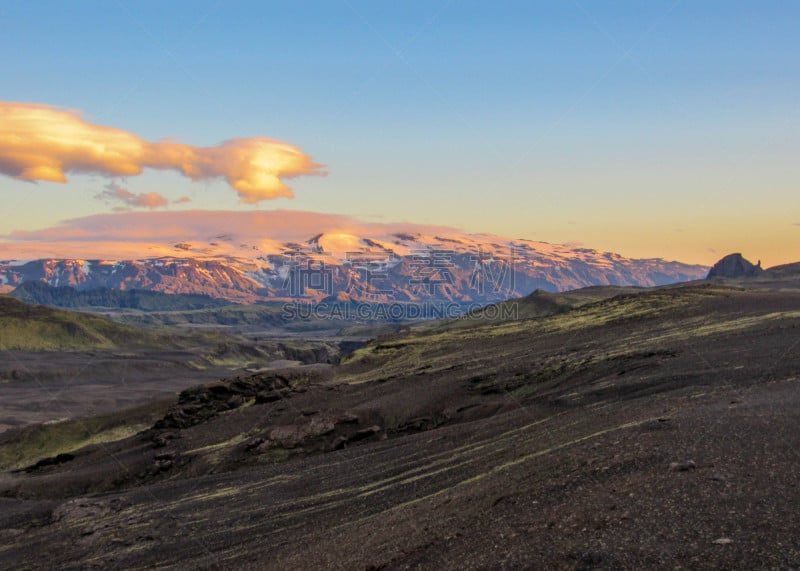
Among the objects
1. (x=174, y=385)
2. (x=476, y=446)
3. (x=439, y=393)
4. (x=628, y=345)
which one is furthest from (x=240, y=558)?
(x=174, y=385)

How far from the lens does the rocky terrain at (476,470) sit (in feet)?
57.8

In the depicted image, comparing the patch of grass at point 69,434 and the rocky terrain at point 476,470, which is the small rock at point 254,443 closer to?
the rocky terrain at point 476,470

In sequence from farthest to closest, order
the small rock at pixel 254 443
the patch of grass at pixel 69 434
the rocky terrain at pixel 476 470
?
the patch of grass at pixel 69 434 < the small rock at pixel 254 443 < the rocky terrain at pixel 476 470

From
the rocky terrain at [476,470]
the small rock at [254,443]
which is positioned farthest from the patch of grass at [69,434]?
A: the small rock at [254,443]

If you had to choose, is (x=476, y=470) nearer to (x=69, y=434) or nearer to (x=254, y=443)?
(x=254, y=443)

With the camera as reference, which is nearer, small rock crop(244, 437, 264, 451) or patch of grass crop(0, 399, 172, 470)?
small rock crop(244, 437, 264, 451)

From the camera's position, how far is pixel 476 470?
100 ft

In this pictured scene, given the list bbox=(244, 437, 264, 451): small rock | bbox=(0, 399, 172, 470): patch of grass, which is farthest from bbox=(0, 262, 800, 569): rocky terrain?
bbox=(0, 399, 172, 470): patch of grass

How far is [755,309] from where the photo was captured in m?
84.7

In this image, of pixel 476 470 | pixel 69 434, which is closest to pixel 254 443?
pixel 476 470

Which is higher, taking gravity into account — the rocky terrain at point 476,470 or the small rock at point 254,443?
the rocky terrain at point 476,470

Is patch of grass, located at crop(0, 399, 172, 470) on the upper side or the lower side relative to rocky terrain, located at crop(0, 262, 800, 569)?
lower

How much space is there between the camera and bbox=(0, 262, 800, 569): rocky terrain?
17609mm

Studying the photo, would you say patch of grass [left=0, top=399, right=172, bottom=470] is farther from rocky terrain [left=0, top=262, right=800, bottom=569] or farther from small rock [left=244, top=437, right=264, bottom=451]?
small rock [left=244, top=437, right=264, bottom=451]
